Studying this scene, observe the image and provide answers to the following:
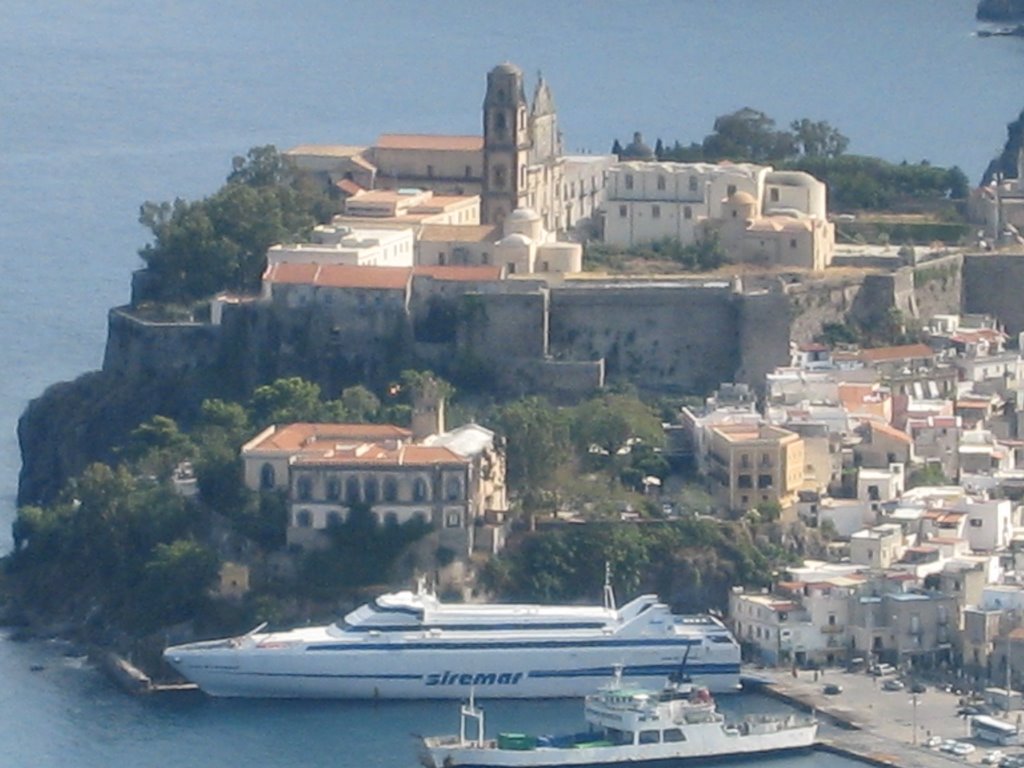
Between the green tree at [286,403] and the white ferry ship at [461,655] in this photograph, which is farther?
the green tree at [286,403]

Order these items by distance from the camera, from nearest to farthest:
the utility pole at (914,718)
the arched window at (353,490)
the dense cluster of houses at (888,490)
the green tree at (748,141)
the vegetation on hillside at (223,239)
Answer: the utility pole at (914,718) → the dense cluster of houses at (888,490) → the arched window at (353,490) → the vegetation on hillside at (223,239) → the green tree at (748,141)

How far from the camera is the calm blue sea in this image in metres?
83.3

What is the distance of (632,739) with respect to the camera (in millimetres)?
80125

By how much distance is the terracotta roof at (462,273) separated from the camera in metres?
95.3

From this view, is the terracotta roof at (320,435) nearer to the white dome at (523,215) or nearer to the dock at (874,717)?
the dock at (874,717)

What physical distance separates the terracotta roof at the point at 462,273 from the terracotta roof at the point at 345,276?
360 mm

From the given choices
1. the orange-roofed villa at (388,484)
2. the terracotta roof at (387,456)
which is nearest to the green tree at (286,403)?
the orange-roofed villa at (388,484)

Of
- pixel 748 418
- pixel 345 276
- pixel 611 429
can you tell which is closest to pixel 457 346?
pixel 345 276

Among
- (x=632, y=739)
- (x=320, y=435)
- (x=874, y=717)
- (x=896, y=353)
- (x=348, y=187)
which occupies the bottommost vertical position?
(x=632, y=739)

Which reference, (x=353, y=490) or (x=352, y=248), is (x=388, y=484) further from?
(x=352, y=248)

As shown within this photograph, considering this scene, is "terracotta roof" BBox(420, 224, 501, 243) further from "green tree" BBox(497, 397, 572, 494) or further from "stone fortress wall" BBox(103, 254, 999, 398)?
"green tree" BBox(497, 397, 572, 494)

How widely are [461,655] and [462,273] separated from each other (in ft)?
42.4

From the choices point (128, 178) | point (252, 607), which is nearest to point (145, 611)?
point (252, 607)

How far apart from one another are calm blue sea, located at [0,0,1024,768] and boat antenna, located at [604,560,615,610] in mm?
2183
